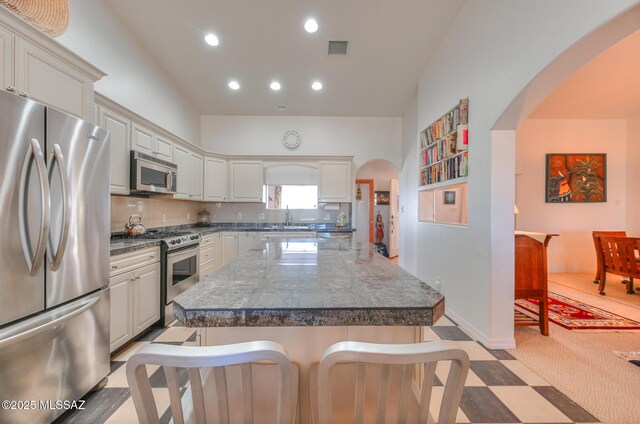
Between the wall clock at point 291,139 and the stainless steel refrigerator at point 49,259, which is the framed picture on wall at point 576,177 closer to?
the wall clock at point 291,139

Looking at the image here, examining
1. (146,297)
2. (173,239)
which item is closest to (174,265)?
(173,239)

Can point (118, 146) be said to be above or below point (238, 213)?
above

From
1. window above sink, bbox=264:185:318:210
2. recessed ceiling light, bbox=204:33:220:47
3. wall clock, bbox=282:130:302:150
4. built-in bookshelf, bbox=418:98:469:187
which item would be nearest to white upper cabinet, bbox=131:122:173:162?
recessed ceiling light, bbox=204:33:220:47

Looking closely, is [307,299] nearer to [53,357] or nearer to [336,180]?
[53,357]

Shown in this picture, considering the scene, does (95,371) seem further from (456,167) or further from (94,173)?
(456,167)

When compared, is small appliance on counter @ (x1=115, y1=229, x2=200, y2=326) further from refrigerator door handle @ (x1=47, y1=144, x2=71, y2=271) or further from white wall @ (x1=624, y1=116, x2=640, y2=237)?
white wall @ (x1=624, y1=116, x2=640, y2=237)

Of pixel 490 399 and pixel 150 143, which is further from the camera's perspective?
pixel 150 143

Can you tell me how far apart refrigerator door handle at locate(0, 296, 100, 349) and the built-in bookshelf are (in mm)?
3233

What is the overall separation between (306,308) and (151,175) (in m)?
2.96

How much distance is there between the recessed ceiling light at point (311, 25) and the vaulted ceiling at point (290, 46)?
57mm

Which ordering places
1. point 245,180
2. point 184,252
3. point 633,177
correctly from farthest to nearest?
1. point 245,180
2. point 633,177
3. point 184,252

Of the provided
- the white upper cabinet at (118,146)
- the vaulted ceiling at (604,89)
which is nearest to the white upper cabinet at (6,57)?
the white upper cabinet at (118,146)

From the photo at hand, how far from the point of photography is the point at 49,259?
4.74ft

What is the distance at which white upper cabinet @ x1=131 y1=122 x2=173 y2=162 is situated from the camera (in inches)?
116
